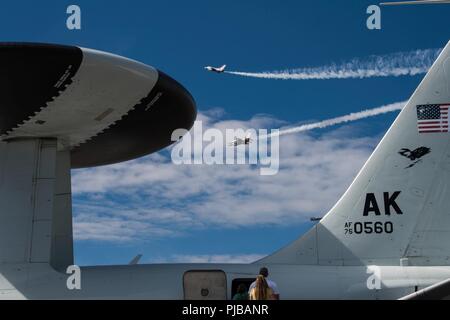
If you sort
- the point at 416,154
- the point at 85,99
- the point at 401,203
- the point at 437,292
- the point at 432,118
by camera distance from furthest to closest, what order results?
1. the point at 85,99
2. the point at 432,118
3. the point at 416,154
4. the point at 401,203
5. the point at 437,292

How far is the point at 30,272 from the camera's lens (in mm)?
12805

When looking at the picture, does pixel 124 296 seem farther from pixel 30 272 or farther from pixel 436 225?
pixel 436 225

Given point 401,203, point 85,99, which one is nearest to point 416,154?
point 401,203

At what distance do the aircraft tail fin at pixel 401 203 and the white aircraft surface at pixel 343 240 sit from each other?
0.02m

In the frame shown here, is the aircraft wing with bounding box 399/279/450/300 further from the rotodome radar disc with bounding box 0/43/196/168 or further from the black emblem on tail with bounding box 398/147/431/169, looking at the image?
the rotodome radar disc with bounding box 0/43/196/168

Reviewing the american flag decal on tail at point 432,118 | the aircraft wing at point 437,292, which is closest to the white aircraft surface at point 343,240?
the american flag decal on tail at point 432,118

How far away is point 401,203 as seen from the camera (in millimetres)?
11992

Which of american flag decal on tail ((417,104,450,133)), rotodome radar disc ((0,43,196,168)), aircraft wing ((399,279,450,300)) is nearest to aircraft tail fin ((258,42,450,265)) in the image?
american flag decal on tail ((417,104,450,133))

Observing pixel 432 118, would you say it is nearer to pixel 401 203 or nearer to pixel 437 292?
pixel 401 203

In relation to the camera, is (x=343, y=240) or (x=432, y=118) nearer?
(x=343, y=240)

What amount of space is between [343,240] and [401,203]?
4.74 feet
